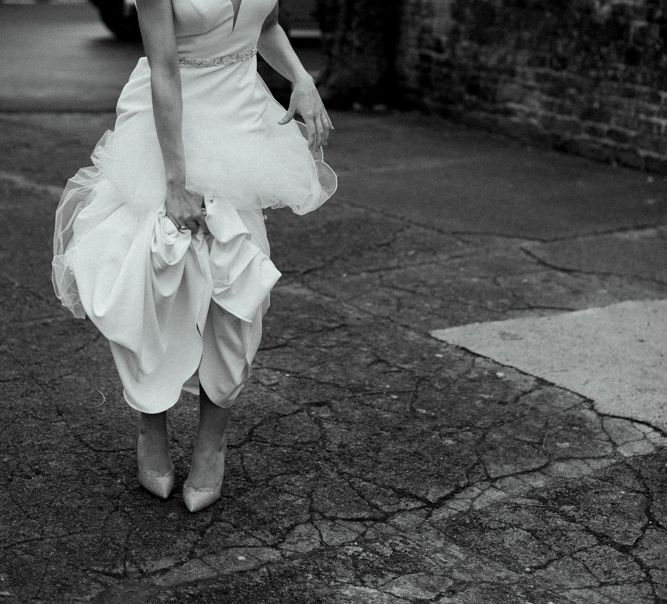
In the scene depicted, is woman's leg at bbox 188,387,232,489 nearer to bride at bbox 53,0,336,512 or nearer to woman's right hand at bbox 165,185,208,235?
bride at bbox 53,0,336,512

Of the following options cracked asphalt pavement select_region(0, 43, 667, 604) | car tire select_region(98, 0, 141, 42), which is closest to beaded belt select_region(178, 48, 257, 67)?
cracked asphalt pavement select_region(0, 43, 667, 604)

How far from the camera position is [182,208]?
305 cm

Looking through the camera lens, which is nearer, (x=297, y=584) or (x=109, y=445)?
(x=297, y=584)

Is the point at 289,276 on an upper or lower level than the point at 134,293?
lower

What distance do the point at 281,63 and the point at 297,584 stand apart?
1580 millimetres

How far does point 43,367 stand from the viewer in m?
4.32

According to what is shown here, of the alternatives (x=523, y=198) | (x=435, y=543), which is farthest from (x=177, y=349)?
(x=523, y=198)

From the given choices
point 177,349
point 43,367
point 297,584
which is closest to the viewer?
point 297,584

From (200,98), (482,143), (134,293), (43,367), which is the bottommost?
(482,143)

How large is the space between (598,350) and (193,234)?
2.21 meters

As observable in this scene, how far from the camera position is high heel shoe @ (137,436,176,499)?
131 inches

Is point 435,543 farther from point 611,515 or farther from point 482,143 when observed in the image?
point 482,143

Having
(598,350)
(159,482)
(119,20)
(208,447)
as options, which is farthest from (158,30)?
(119,20)

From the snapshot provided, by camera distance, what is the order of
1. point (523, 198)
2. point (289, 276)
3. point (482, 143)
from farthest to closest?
1. point (482, 143)
2. point (523, 198)
3. point (289, 276)
